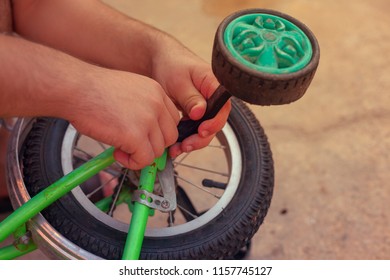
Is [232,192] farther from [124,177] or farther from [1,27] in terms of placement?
[1,27]

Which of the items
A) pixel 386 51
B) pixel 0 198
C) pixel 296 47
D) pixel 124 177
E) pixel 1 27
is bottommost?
pixel 0 198

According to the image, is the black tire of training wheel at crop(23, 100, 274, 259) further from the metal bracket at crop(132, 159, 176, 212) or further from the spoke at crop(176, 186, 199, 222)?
the spoke at crop(176, 186, 199, 222)

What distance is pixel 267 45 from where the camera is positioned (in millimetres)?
584

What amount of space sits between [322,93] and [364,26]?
38 cm

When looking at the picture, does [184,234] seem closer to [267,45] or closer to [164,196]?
[164,196]

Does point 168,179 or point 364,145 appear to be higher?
point 168,179

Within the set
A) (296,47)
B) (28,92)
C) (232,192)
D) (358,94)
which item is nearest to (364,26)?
(358,94)

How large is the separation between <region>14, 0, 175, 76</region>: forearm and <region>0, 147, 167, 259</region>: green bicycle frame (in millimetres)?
190

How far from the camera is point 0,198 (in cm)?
115

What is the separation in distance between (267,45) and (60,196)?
0.38 m

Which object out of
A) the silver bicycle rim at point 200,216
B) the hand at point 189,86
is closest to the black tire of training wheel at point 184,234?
the silver bicycle rim at point 200,216

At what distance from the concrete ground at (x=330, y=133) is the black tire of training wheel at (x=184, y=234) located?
359mm

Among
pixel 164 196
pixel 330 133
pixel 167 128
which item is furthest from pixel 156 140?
pixel 330 133

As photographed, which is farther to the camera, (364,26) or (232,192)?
(364,26)
